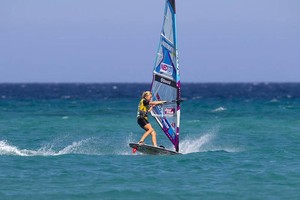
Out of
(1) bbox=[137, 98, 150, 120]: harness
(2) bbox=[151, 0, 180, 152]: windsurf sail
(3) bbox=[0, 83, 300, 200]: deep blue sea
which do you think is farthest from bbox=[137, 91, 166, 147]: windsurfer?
(3) bbox=[0, 83, 300, 200]: deep blue sea

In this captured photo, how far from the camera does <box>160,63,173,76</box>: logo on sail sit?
853 inches

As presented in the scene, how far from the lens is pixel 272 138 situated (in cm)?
2958

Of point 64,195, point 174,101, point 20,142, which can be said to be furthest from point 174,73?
point 20,142

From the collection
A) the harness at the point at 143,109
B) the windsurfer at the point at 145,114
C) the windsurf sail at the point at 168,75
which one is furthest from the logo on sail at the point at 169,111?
the harness at the point at 143,109

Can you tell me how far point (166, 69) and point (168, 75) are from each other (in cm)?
18

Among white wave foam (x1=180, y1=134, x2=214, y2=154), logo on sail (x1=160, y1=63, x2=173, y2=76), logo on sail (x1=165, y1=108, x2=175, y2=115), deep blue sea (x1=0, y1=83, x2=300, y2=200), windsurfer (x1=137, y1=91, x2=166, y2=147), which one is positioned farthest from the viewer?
white wave foam (x1=180, y1=134, x2=214, y2=154)

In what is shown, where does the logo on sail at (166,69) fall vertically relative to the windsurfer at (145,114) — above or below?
above

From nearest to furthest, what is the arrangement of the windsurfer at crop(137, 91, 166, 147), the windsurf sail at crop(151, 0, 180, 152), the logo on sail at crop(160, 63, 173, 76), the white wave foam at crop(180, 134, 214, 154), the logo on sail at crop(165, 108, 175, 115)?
the windsurfer at crop(137, 91, 166, 147) → the windsurf sail at crop(151, 0, 180, 152) → the logo on sail at crop(160, 63, 173, 76) → the logo on sail at crop(165, 108, 175, 115) → the white wave foam at crop(180, 134, 214, 154)

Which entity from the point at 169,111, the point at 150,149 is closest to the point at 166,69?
the point at 169,111

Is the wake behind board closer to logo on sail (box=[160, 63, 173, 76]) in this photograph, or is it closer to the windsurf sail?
the windsurf sail

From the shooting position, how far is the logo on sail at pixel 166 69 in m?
21.7

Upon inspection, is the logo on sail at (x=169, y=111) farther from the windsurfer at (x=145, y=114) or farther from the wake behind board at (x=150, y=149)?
the wake behind board at (x=150, y=149)

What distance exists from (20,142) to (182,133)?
26.5 feet

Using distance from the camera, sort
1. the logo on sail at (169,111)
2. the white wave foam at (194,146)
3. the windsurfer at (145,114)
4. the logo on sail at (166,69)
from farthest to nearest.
A: the white wave foam at (194,146)
the logo on sail at (169,111)
the logo on sail at (166,69)
the windsurfer at (145,114)
